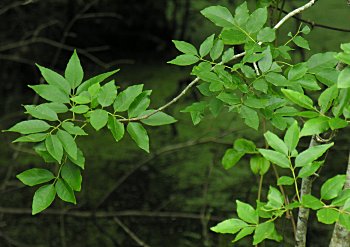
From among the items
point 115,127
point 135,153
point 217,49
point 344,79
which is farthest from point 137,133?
point 135,153

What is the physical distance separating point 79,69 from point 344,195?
0.31 metres

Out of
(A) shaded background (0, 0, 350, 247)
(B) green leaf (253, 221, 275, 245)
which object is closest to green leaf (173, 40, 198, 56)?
(B) green leaf (253, 221, 275, 245)

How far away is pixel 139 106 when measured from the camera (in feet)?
2.57

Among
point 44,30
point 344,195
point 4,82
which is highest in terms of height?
point 344,195

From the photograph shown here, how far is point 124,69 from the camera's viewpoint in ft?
10.3

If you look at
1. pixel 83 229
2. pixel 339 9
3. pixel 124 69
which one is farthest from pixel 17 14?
pixel 339 9

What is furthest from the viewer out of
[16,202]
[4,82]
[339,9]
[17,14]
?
[339,9]

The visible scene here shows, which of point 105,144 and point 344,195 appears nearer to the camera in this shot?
point 344,195

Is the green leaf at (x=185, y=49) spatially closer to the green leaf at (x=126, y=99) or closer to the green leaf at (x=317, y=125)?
the green leaf at (x=126, y=99)

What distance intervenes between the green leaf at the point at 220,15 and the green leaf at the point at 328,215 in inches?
10.0

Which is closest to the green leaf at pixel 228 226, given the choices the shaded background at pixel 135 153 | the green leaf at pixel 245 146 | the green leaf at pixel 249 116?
the green leaf at pixel 249 116

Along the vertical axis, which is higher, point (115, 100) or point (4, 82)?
point (115, 100)

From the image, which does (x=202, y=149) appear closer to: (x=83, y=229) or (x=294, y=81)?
(x=83, y=229)

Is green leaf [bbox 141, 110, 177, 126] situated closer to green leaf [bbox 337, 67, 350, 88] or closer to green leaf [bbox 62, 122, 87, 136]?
green leaf [bbox 62, 122, 87, 136]
